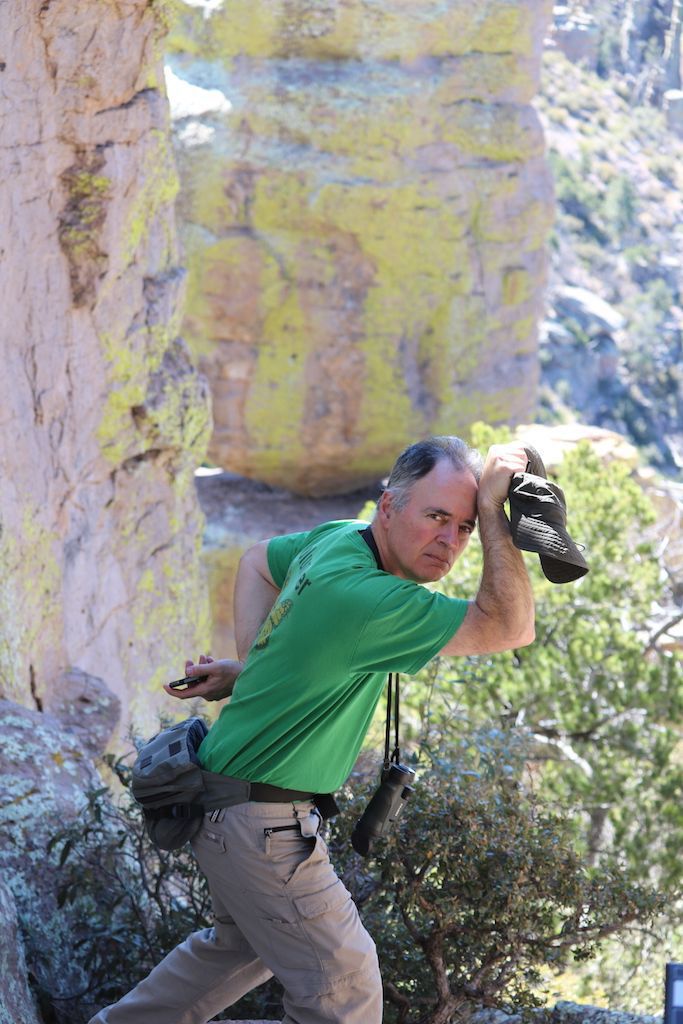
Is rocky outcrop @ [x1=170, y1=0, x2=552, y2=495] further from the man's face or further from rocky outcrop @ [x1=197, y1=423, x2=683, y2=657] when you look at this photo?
the man's face

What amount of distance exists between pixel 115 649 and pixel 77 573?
76 centimetres

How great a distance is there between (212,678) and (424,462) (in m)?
0.82

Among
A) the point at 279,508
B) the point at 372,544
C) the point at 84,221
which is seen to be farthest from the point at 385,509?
the point at 279,508

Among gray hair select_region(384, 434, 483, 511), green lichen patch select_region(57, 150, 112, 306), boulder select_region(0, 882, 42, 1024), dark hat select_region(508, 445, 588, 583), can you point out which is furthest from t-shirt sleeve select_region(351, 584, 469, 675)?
green lichen patch select_region(57, 150, 112, 306)

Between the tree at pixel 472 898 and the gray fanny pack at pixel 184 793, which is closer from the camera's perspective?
the gray fanny pack at pixel 184 793

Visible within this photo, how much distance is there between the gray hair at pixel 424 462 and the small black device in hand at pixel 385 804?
2.25 feet

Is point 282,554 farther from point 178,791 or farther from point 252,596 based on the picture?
point 178,791

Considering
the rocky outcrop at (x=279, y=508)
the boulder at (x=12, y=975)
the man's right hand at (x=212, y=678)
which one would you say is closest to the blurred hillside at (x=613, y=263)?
the rocky outcrop at (x=279, y=508)

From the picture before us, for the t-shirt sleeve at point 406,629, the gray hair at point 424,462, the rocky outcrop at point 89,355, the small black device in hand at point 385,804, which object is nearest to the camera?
the t-shirt sleeve at point 406,629

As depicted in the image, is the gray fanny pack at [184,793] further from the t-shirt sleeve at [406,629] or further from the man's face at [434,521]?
the man's face at [434,521]

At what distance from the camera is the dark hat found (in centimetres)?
252

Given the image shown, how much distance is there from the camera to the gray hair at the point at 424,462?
2.73 metres

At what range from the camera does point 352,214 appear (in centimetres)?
1697

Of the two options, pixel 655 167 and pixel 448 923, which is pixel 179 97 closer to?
pixel 448 923
